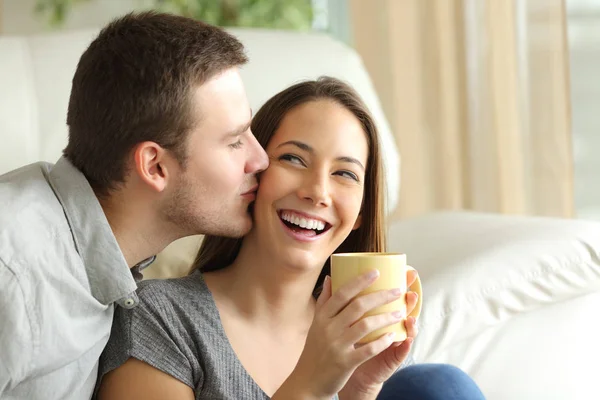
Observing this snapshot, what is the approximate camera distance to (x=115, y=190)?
1484mm

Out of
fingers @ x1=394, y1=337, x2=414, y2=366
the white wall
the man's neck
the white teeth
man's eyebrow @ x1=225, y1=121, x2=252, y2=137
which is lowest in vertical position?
fingers @ x1=394, y1=337, x2=414, y2=366

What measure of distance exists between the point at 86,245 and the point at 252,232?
0.35 metres

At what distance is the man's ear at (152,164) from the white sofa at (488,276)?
0.53m

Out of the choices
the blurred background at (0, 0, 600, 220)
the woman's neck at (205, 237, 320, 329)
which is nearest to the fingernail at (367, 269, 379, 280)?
the woman's neck at (205, 237, 320, 329)

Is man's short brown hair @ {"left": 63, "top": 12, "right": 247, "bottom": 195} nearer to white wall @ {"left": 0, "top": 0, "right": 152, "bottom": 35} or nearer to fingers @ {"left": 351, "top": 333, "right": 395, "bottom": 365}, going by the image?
fingers @ {"left": 351, "top": 333, "right": 395, "bottom": 365}

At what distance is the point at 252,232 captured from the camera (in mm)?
1615

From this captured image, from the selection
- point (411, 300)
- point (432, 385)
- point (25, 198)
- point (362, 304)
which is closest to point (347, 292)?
point (362, 304)

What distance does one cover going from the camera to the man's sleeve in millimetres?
1211

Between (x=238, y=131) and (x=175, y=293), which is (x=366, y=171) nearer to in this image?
(x=238, y=131)

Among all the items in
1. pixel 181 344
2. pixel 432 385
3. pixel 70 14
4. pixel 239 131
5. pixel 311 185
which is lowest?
pixel 432 385

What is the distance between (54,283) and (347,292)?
1.36 ft

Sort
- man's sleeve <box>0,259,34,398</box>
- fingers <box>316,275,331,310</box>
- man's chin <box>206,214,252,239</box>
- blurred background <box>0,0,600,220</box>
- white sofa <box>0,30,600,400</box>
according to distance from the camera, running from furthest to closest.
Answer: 1. blurred background <box>0,0,600,220</box>
2. white sofa <box>0,30,600,400</box>
3. man's chin <box>206,214,252,239</box>
4. fingers <box>316,275,331,310</box>
5. man's sleeve <box>0,259,34,398</box>

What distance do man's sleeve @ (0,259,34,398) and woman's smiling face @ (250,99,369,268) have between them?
0.47m

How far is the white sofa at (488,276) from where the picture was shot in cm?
182
